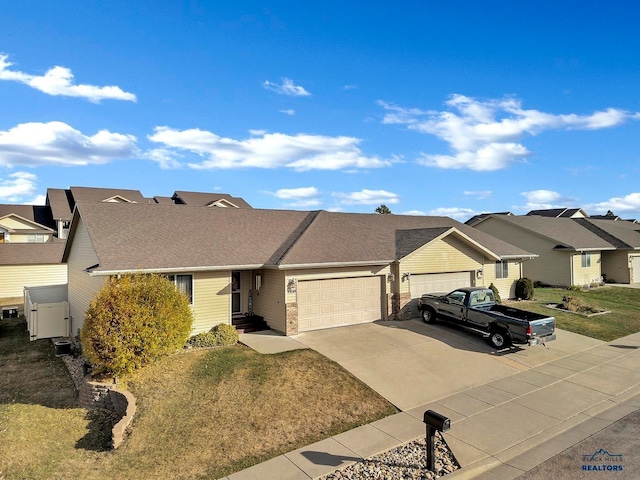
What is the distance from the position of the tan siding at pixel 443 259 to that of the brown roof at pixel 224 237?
0.70 m

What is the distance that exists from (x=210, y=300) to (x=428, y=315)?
9775 millimetres

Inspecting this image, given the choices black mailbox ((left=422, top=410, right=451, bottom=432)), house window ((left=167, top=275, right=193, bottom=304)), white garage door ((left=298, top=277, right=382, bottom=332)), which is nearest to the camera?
black mailbox ((left=422, top=410, right=451, bottom=432))

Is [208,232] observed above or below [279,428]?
above

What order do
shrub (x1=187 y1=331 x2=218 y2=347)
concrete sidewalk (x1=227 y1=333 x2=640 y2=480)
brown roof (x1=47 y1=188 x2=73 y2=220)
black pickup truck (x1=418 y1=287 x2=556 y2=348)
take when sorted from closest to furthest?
concrete sidewalk (x1=227 y1=333 x2=640 y2=480) < black pickup truck (x1=418 y1=287 x2=556 y2=348) < shrub (x1=187 y1=331 x2=218 y2=347) < brown roof (x1=47 y1=188 x2=73 y2=220)

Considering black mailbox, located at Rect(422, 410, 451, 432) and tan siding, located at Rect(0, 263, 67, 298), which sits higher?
tan siding, located at Rect(0, 263, 67, 298)

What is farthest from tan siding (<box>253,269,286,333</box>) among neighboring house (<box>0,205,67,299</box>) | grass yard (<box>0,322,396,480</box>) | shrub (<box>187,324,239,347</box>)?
neighboring house (<box>0,205,67,299</box>)

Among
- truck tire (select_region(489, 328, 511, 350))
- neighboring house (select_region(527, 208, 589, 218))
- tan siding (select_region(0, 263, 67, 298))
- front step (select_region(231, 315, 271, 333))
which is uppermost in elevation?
neighboring house (select_region(527, 208, 589, 218))

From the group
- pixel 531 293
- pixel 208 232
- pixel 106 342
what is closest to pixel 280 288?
pixel 208 232

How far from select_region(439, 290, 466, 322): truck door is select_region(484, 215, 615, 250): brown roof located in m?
19.1

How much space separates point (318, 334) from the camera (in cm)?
1634

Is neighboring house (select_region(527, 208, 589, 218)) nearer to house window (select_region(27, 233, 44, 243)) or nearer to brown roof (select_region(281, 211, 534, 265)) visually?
brown roof (select_region(281, 211, 534, 265))

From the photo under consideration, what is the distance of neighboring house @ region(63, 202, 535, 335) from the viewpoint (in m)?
15.7

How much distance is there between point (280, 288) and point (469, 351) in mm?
7679

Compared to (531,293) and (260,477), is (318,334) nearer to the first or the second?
(260,477)
